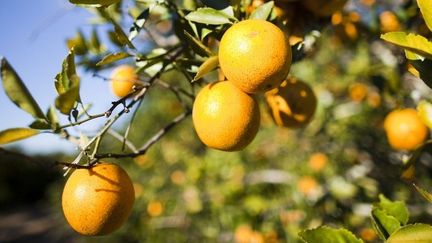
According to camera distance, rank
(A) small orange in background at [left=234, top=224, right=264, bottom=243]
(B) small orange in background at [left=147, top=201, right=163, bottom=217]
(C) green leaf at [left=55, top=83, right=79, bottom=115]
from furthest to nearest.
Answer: (B) small orange in background at [left=147, top=201, right=163, bottom=217]
(A) small orange in background at [left=234, top=224, right=264, bottom=243]
(C) green leaf at [left=55, top=83, right=79, bottom=115]

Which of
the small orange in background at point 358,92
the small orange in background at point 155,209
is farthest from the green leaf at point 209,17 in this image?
the small orange in background at point 155,209

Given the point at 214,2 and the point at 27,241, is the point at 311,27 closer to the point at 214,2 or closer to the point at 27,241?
the point at 214,2

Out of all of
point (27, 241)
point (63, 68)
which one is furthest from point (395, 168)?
point (27, 241)

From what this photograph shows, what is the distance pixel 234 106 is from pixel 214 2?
28cm

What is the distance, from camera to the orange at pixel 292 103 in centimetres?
118

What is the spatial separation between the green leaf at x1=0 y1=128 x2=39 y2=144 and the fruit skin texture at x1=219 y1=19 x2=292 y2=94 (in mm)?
400

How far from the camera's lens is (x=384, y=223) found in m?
0.91

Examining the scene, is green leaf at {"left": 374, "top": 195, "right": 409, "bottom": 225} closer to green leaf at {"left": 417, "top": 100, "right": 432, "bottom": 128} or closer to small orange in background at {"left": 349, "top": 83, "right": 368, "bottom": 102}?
green leaf at {"left": 417, "top": 100, "right": 432, "bottom": 128}

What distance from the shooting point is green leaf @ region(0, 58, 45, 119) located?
0.70 meters

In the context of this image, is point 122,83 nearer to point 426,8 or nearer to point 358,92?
point 426,8

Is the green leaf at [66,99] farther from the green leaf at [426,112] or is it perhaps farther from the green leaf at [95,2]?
the green leaf at [426,112]

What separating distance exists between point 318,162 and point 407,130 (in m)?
1.37

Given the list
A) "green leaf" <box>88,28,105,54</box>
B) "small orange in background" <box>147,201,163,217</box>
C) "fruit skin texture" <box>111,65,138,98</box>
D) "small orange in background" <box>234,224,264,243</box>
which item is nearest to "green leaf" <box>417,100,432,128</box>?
"fruit skin texture" <box>111,65,138,98</box>

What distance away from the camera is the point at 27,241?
10398mm
